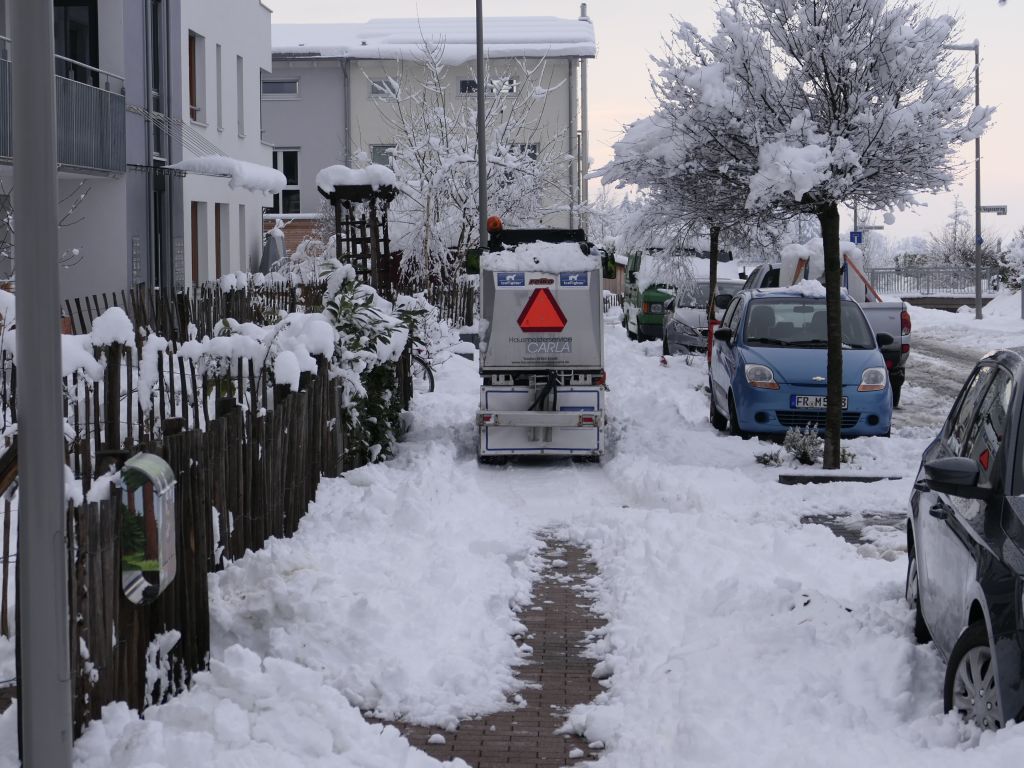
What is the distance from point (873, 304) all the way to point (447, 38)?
34873 mm

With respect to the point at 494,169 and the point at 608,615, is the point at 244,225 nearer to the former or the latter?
the point at 494,169

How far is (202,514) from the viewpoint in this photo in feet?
20.7

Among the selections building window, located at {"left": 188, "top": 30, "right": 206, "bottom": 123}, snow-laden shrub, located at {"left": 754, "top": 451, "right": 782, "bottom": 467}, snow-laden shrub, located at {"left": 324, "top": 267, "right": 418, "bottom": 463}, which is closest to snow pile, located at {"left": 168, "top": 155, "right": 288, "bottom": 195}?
building window, located at {"left": 188, "top": 30, "right": 206, "bottom": 123}

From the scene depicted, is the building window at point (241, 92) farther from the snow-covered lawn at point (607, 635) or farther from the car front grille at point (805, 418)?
the snow-covered lawn at point (607, 635)

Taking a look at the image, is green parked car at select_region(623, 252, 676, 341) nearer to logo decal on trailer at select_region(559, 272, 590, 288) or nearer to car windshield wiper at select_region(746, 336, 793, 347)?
car windshield wiper at select_region(746, 336, 793, 347)

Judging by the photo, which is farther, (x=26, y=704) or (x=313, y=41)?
(x=313, y=41)

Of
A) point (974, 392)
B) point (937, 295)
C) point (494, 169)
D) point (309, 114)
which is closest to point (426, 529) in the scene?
point (974, 392)

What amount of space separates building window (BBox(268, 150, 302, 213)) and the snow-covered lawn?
4041cm

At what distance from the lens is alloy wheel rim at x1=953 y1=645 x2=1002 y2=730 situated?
15.1ft

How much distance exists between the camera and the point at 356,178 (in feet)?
54.8

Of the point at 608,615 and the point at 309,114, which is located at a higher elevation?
the point at 309,114

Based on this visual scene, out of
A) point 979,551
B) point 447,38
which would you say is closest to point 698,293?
point 979,551

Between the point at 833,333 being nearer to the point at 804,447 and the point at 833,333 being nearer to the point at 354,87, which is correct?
the point at 804,447

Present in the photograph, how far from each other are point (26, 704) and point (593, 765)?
7.20ft
